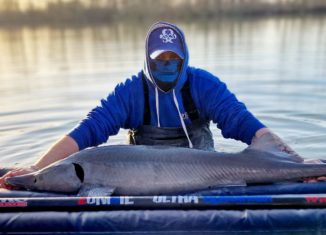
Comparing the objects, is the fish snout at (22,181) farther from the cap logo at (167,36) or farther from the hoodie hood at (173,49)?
the cap logo at (167,36)

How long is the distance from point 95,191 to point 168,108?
1288 mm

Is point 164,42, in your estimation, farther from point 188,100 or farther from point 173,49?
point 188,100

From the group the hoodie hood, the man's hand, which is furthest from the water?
the man's hand

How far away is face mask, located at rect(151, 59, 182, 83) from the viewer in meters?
4.24

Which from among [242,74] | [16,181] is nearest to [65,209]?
[16,181]

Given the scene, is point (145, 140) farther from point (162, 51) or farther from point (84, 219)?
point (84, 219)

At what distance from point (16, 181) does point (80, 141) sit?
2.14 feet

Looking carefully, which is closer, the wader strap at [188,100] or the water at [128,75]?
the wader strap at [188,100]

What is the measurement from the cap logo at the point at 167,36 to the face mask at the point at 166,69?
0.65 ft

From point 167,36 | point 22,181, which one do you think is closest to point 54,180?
point 22,181

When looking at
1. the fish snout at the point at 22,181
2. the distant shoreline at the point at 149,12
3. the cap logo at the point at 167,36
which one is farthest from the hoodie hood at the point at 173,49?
the distant shoreline at the point at 149,12

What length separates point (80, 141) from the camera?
394cm

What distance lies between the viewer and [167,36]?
4.32m

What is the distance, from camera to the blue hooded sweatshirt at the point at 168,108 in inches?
161
